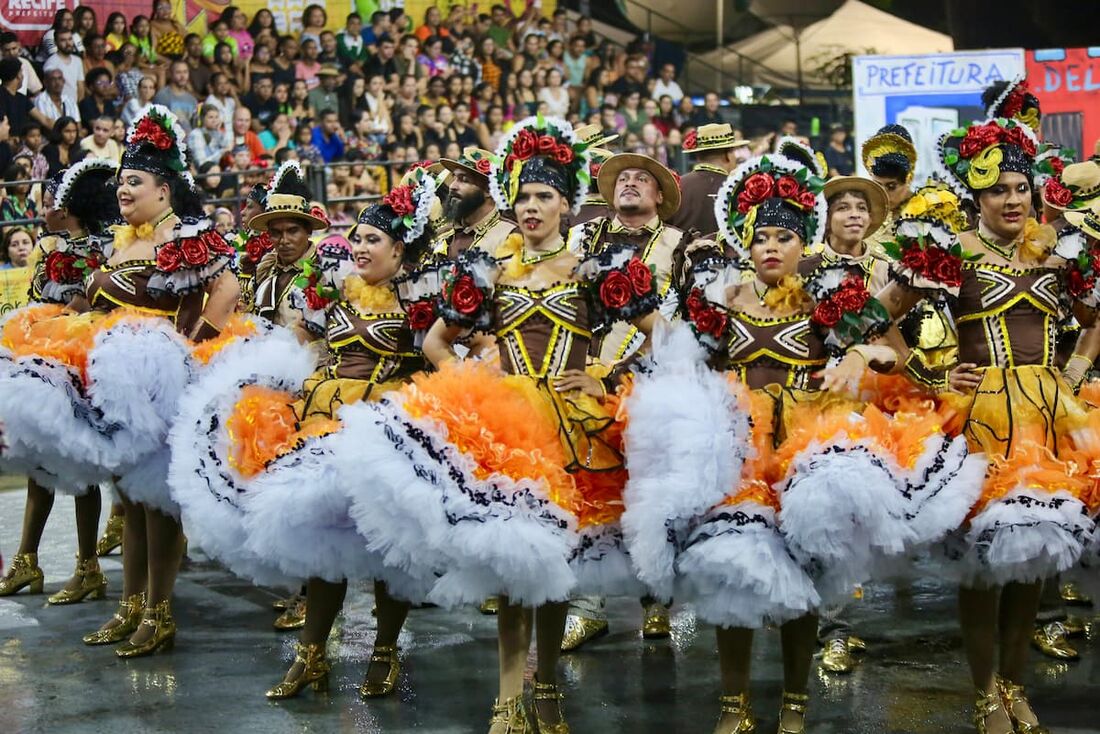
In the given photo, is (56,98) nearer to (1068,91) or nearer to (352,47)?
(352,47)

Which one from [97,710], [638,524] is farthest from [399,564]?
[97,710]

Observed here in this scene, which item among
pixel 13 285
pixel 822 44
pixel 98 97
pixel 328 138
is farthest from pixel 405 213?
pixel 822 44

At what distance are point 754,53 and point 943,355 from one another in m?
16.9

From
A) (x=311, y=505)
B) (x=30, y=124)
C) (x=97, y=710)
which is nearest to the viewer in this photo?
(x=311, y=505)

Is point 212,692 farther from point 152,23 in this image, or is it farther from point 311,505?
point 152,23

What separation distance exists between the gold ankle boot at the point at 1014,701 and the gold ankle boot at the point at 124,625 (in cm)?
391

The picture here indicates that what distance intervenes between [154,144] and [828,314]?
3313 millimetres

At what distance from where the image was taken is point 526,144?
226 inches

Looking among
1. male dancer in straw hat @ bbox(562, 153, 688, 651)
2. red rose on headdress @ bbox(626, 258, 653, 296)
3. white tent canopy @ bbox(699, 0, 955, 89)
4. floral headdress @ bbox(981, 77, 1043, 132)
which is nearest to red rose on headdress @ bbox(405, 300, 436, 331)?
red rose on headdress @ bbox(626, 258, 653, 296)

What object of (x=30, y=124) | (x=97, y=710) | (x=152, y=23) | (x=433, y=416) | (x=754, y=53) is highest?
(x=754, y=53)

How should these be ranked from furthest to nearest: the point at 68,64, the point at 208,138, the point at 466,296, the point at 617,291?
1. the point at 208,138
2. the point at 68,64
3. the point at 466,296
4. the point at 617,291

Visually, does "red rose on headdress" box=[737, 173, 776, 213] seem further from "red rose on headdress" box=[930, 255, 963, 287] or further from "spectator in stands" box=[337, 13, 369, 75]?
"spectator in stands" box=[337, 13, 369, 75]

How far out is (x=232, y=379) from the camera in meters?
6.05

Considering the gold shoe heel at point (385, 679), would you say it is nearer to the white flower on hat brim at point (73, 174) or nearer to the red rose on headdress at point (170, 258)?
the red rose on headdress at point (170, 258)
